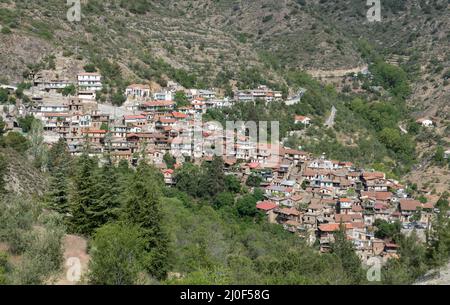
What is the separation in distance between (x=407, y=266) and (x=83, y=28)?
3281 centimetres

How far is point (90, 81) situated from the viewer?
39.3 metres

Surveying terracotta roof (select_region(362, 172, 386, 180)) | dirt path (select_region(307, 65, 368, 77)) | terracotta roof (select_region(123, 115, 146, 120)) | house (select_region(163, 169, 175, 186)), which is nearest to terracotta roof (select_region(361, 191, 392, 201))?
terracotta roof (select_region(362, 172, 386, 180))

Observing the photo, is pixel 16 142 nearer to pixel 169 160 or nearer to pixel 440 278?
pixel 169 160

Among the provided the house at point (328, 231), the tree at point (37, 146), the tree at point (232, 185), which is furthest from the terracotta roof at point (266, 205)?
the tree at point (37, 146)

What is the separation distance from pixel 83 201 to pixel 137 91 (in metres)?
23.6

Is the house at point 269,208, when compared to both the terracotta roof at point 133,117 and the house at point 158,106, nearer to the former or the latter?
the terracotta roof at point 133,117

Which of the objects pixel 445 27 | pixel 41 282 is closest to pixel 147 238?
pixel 41 282

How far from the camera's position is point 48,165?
94.2 ft

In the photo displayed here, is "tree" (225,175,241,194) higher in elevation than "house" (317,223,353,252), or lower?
higher

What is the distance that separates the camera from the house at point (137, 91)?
4059cm

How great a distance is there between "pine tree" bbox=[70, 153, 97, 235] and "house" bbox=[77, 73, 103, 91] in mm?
21785

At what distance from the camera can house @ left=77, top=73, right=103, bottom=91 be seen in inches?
1540

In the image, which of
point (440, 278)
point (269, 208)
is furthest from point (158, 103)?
point (440, 278)

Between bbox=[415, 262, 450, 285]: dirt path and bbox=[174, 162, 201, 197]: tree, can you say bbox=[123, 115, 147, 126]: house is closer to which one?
bbox=[174, 162, 201, 197]: tree
